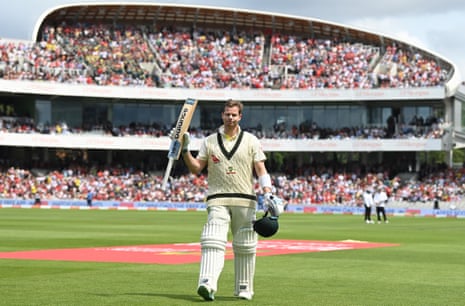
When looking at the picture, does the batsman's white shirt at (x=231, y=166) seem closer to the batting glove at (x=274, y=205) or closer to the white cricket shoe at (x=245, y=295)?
the batting glove at (x=274, y=205)

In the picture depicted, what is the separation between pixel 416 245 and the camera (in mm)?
23250

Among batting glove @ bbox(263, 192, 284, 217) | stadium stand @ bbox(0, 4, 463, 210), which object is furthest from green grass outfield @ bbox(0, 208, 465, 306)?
stadium stand @ bbox(0, 4, 463, 210)

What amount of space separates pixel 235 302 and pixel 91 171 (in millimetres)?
60402

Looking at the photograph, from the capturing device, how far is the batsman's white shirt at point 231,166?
10.4m

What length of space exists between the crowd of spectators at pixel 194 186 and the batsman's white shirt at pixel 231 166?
5102cm

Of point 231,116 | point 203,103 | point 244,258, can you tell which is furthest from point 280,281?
point 203,103

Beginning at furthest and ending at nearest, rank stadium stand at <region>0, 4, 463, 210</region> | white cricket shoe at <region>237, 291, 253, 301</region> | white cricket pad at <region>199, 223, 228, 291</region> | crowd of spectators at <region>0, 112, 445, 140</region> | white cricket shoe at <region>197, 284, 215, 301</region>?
crowd of spectators at <region>0, 112, 445, 140</region> < stadium stand at <region>0, 4, 463, 210</region> < white cricket shoe at <region>237, 291, 253, 301</region> < white cricket pad at <region>199, 223, 228, 291</region> < white cricket shoe at <region>197, 284, 215, 301</region>

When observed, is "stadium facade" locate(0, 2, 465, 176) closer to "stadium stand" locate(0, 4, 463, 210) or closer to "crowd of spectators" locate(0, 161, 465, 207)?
"stadium stand" locate(0, 4, 463, 210)

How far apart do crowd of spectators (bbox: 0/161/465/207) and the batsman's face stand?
5119 cm

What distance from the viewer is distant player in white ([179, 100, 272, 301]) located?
408 inches

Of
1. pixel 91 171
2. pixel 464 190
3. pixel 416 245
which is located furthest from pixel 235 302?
pixel 91 171

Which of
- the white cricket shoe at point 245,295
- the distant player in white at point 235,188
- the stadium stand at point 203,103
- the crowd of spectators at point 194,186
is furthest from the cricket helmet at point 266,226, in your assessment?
the stadium stand at point 203,103

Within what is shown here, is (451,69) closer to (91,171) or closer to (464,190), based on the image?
(464,190)

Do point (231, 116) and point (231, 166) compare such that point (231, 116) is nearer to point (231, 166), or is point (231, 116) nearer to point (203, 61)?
point (231, 166)
